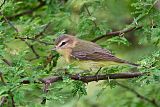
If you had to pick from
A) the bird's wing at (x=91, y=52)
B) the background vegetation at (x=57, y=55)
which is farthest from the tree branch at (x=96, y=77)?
the bird's wing at (x=91, y=52)

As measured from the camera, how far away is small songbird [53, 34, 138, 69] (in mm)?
5227

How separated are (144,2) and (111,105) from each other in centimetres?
181

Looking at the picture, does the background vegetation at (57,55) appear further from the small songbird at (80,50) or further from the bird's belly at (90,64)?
the bird's belly at (90,64)

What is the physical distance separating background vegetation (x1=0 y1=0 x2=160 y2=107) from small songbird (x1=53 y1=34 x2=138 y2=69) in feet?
0.31

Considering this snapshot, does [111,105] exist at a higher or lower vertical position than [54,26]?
lower

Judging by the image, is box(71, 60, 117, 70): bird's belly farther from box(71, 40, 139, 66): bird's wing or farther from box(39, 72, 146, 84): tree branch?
box(39, 72, 146, 84): tree branch

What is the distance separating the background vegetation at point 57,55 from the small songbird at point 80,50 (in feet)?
0.31

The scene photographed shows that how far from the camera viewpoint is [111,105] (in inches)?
249

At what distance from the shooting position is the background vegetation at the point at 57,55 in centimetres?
417

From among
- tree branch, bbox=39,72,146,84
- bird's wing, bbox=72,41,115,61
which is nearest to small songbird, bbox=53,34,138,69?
bird's wing, bbox=72,41,115,61

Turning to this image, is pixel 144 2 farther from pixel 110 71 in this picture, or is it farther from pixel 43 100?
pixel 43 100

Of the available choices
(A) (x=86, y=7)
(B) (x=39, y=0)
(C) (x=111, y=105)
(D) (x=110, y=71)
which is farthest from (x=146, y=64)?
(B) (x=39, y=0)

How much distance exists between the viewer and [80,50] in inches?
217

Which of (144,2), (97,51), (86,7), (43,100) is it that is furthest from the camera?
(86,7)
